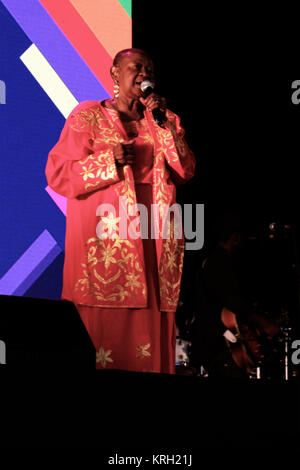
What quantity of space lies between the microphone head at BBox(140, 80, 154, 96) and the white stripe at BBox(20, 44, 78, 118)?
2.27ft

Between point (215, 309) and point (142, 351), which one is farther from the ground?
point (215, 309)

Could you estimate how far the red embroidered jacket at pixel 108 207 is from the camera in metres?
2.99

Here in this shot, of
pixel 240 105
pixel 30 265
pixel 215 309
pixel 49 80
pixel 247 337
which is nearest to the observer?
pixel 30 265

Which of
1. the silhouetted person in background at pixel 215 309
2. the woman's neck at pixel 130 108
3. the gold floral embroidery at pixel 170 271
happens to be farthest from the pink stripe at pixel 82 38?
the silhouetted person in background at pixel 215 309

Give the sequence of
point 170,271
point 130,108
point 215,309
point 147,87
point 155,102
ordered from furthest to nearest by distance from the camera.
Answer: point 215,309, point 130,108, point 170,271, point 147,87, point 155,102

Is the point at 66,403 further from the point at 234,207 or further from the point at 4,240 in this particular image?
the point at 234,207

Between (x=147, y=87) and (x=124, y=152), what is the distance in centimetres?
29

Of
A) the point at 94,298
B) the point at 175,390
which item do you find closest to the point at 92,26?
the point at 94,298

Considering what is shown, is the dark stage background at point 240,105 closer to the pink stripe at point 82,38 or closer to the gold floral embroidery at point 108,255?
the pink stripe at point 82,38

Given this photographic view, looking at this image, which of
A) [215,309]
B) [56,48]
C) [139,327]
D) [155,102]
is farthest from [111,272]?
[215,309]

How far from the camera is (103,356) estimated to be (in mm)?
2959

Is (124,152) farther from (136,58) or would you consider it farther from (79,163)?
(136,58)

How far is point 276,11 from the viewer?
4.78 metres

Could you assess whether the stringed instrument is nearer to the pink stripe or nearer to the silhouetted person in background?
the silhouetted person in background
